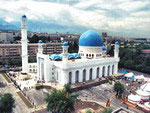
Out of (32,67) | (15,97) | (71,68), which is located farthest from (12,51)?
(71,68)

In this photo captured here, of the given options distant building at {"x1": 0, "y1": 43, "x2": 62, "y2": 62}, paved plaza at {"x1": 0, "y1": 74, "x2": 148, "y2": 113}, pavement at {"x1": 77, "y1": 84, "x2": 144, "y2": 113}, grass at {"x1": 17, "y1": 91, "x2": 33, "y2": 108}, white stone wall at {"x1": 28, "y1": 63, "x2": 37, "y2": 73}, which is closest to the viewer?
paved plaza at {"x1": 0, "y1": 74, "x2": 148, "y2": 113}

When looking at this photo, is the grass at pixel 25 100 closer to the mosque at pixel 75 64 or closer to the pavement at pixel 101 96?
the mosque at pixel 75 64

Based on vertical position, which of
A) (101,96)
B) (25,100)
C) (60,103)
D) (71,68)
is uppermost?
(71,68)

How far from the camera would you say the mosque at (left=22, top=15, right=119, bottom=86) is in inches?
1433

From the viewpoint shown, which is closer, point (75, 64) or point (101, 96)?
point (101, 96)

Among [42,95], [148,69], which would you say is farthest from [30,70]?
[148,69]

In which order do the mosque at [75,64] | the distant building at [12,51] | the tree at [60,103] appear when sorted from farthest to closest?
the distant building at [12,51]
the mosque at [75,64]
the tree at [60,103]

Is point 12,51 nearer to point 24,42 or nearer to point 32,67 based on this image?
point 32,67

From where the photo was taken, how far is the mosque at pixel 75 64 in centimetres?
3641

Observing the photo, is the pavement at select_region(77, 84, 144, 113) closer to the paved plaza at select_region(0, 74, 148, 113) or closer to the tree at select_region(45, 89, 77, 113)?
the paved plaza at select_region(0, 74, 148, 113)

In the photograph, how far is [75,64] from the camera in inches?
1473

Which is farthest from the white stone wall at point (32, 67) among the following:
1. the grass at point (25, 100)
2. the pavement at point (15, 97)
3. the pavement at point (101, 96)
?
the pavement at point (101, 96)

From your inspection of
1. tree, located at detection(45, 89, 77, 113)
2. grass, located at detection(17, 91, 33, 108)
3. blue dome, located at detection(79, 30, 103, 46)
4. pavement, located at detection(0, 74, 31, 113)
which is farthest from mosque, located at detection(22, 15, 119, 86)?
tree, located at detection(45, 89, 77, 113)

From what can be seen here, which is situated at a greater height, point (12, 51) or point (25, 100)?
point (12, 51)
